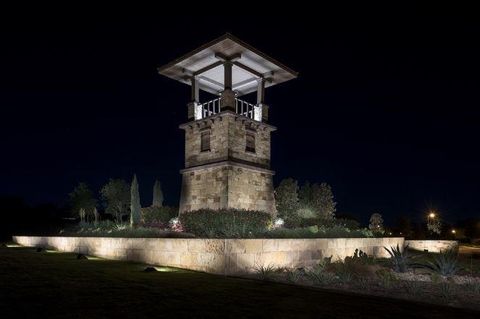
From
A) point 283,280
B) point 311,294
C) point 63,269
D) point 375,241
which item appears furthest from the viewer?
point 375,241

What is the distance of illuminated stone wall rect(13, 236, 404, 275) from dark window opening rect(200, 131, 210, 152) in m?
8.22

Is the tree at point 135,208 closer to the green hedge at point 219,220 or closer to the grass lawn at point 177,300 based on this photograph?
the green hedge at point 219,220

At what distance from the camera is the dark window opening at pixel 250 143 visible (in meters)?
23.1

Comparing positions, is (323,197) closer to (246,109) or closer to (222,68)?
(246,109)

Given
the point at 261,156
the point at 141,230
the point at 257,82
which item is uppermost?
the point at 257,82

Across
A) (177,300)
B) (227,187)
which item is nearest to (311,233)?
(227,187)

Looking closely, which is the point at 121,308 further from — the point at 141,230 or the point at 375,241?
the point at 375,241

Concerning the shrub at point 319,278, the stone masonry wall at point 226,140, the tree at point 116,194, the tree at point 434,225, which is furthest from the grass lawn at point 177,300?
the tree at point 434,225

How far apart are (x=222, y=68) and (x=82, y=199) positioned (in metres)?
23.0

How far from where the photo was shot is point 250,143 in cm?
2341

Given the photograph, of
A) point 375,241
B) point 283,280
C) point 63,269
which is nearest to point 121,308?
point 283,280

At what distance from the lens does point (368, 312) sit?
22.6 feet

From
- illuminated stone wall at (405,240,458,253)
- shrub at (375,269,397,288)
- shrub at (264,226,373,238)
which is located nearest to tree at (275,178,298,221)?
illuminated stone wall at (405,240,458,253)

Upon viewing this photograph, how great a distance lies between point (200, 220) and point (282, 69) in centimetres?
1150
